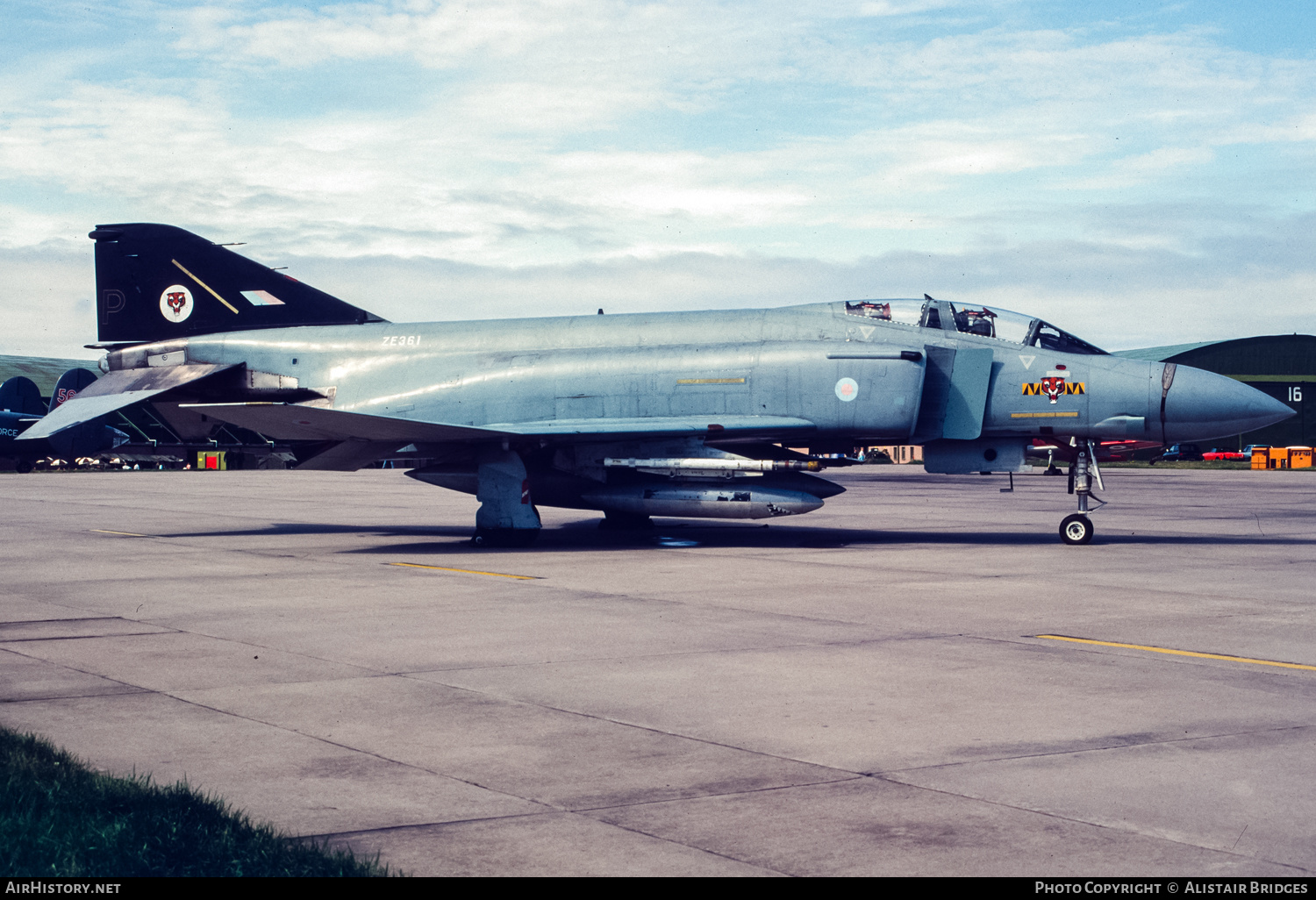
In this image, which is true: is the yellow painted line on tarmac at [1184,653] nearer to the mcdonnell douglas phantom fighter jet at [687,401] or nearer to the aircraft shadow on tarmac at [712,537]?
the mcdonnell douglas phantom fighter jet at [687,401]

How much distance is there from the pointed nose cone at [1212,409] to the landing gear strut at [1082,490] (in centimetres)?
106

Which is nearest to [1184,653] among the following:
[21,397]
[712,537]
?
[712,537]

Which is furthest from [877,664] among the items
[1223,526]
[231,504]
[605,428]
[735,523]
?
[231,504]

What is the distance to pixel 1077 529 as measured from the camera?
16.0 meters

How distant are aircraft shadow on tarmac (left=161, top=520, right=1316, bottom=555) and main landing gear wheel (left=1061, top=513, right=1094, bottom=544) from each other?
1.33 feet

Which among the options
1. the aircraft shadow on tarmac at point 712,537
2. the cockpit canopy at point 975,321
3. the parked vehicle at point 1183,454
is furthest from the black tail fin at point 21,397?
the parked vehicle at point 1183,454

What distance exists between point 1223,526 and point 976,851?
18.2 metres

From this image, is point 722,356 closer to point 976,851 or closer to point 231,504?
point 976,851

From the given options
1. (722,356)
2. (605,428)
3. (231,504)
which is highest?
(722,356)

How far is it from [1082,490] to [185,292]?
1459 cm

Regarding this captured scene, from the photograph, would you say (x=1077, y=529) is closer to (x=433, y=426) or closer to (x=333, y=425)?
(x=433, y=426)

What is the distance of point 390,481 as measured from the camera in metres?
43.7

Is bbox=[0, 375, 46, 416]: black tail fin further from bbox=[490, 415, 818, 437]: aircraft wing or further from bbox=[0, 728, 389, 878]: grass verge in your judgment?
bbox=[0, 728, 389, 878]: grass verge
